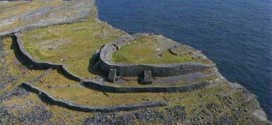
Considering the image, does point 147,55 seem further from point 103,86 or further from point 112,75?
point 103,86

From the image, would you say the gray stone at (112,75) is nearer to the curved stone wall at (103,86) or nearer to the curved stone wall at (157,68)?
the curved stone wall at (157,68)

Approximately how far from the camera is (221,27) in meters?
87.4

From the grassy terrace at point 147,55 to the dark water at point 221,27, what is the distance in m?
7.60

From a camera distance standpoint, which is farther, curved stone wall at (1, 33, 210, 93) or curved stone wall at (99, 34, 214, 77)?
curved stone wall at (99, 34, 214, 77)

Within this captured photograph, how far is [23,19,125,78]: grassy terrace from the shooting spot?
2798 inches

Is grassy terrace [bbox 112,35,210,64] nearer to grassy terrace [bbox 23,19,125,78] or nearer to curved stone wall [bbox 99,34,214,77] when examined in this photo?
curved stone wall [bbox 99,34,214,77]

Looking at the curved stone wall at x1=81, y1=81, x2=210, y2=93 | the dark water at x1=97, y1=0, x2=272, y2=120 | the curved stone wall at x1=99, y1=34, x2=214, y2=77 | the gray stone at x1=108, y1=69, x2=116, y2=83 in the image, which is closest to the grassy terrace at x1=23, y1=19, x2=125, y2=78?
the gray stone at x1=108, y1=69, x2=116, y2=83

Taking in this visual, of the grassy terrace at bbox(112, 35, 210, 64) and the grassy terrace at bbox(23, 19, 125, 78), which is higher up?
the grassy terrace at bbox(112, 35, 210, 64)

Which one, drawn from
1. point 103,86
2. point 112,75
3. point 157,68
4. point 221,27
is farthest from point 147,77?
point 221,27

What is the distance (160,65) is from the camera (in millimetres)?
64250

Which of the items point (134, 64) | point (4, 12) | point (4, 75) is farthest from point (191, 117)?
point (4, 12)

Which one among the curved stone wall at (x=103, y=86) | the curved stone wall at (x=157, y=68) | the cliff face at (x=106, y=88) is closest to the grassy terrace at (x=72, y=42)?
the cliff face at (x=106, y=88)

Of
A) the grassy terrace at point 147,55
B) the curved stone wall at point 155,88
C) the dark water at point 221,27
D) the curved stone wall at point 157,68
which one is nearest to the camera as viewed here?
the curved stone wall at point 155,88

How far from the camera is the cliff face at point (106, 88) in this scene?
5653 cm
